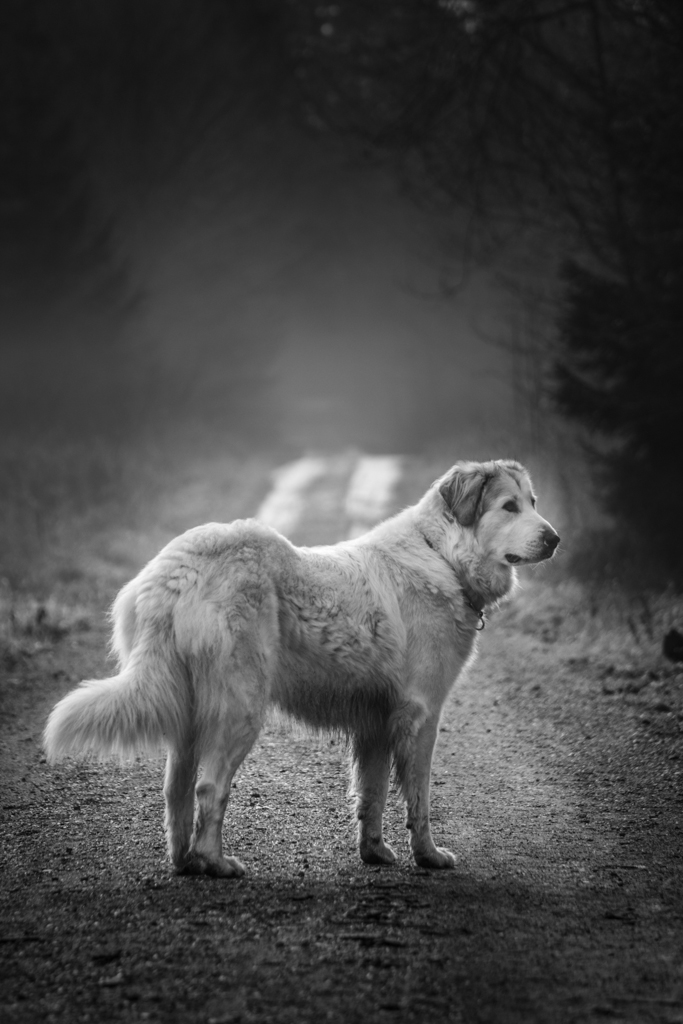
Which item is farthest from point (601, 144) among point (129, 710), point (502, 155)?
point (129, 710)

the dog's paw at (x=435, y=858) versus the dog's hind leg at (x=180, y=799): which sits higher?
the dog's hind leg at (x=180, y=799)

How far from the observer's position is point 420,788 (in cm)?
470

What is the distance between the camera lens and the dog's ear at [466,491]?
5.27 m

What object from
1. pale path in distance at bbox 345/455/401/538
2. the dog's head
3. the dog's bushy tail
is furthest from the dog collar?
pale path in distance at bbox 345/455/401/538

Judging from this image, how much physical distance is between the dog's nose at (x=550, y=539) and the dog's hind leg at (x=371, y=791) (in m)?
1.32

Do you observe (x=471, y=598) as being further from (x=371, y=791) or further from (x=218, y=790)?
(x=218, y=790)

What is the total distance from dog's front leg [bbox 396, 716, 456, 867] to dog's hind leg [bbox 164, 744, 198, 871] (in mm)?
1011

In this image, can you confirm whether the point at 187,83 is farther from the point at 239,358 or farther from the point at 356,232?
the point at 356,232

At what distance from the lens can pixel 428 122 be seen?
36.8ft

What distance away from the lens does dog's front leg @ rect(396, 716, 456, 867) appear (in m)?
4.59

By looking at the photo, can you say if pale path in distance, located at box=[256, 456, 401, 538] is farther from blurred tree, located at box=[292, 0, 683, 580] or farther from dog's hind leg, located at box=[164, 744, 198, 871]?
dog's hind leg, located at box=[164, 744, 198, 871]

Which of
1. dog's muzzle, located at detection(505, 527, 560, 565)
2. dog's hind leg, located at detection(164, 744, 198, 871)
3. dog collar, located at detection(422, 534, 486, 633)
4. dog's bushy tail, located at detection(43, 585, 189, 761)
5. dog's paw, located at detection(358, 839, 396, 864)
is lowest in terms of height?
dog's paw, located at detection(358, 839, 396, 864)

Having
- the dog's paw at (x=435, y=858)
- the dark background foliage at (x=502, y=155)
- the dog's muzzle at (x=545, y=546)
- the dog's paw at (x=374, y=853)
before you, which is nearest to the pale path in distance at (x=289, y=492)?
the dark background foliage at (x=502, y=155)

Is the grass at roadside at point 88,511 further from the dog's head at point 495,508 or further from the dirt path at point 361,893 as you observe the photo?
the dog's head at point 495,508
